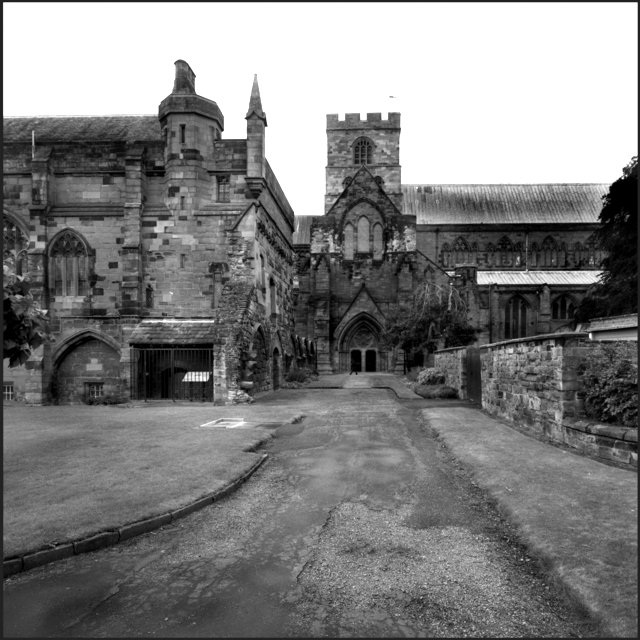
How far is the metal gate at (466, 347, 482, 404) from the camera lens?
16.6m

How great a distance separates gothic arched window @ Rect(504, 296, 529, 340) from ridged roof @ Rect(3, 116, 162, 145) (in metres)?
33.1

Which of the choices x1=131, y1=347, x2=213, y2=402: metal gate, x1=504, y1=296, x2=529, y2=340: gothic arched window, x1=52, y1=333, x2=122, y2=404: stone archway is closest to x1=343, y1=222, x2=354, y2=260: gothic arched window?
x1=504, y1=296, x2=529, y2=340: gothic arched window

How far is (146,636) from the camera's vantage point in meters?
3.50

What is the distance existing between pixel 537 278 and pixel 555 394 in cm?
3983

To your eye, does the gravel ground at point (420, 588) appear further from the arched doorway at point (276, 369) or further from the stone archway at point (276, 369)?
the arched doorway at point (276, 369)

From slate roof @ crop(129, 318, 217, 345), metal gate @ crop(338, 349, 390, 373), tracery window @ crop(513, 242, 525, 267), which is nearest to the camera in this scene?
slate roof @ crop(129, 318, 217, 345)

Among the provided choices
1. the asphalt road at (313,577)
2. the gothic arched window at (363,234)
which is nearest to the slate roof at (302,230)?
the gothic arched window at (363,234)

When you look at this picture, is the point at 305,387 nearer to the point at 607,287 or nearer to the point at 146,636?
the point at 607,287

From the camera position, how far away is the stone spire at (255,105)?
2234 centimetres

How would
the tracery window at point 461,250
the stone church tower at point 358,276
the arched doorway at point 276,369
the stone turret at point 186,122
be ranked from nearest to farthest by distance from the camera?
the stone turret at point 186,122
the arched doorway at point 276,369
the stone church tower at point 358,276
the tracery window at point 461,250

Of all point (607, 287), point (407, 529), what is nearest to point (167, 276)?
point (407, 529)

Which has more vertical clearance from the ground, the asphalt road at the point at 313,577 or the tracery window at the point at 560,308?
the tracery window at the point at 560,308

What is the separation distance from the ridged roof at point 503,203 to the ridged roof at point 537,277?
5.71m

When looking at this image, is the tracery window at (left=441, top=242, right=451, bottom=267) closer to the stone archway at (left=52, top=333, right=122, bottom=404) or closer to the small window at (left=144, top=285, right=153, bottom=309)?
the small window at (left=144, top=285, right=153, bottom=309)
